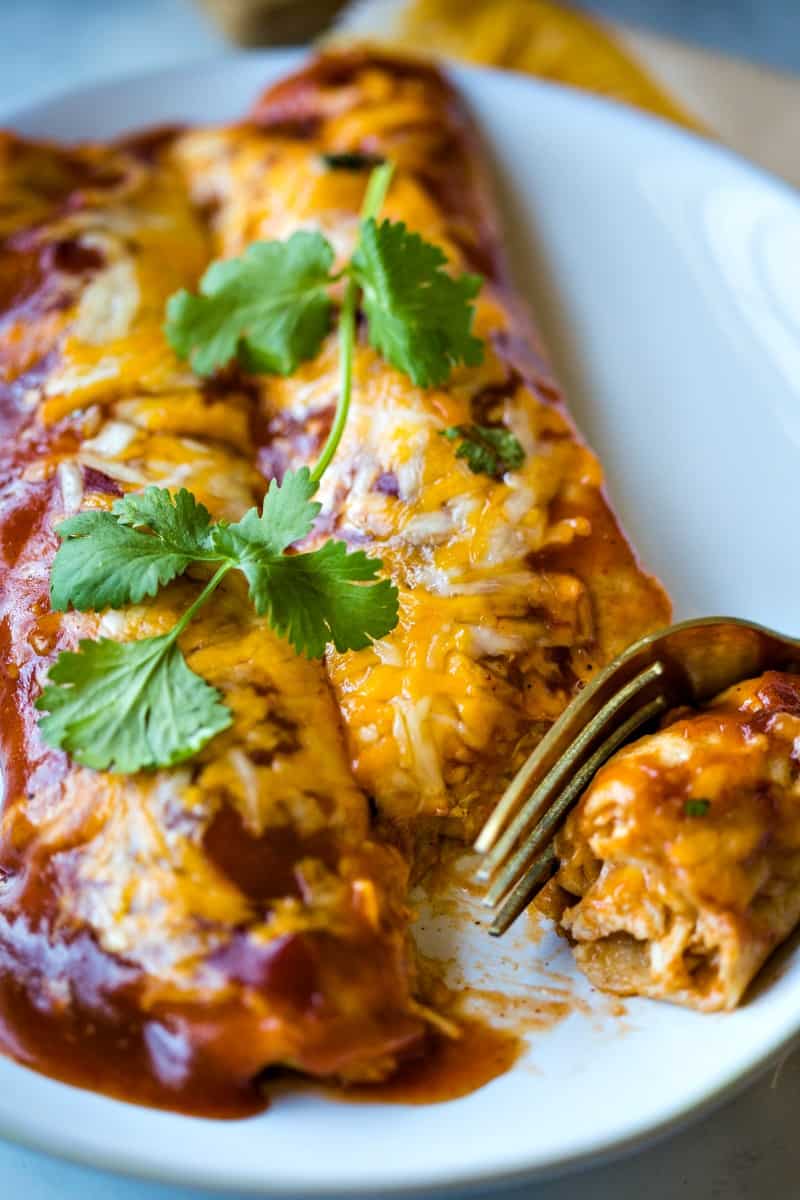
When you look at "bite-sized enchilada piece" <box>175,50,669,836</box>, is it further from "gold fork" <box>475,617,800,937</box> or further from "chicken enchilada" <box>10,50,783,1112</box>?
"gold fork" <box>475,617,800,937</box>

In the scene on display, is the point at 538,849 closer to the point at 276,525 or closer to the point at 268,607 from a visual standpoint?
the point at 268,607

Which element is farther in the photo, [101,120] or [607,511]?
[101,120]

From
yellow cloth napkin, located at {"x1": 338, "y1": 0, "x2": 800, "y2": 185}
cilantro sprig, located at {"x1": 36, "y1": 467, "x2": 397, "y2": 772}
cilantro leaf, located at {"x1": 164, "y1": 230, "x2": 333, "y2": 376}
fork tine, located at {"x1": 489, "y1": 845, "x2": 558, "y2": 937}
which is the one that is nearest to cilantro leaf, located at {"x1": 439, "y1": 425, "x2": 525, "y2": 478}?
cilantro sprig, located at {"x1": 36, "y1": 467, "x2": 397, "y2": 772}

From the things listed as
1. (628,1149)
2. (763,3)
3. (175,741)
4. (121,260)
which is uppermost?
(763,3)

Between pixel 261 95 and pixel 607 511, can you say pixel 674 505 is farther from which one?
Answer: pixel 261 95

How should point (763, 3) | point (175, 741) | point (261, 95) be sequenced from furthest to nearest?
point (763, 3) < point (261, 95) < point (175, 741)

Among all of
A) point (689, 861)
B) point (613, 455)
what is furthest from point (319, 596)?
point (613, 455)

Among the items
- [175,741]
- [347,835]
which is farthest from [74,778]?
[347,835]
